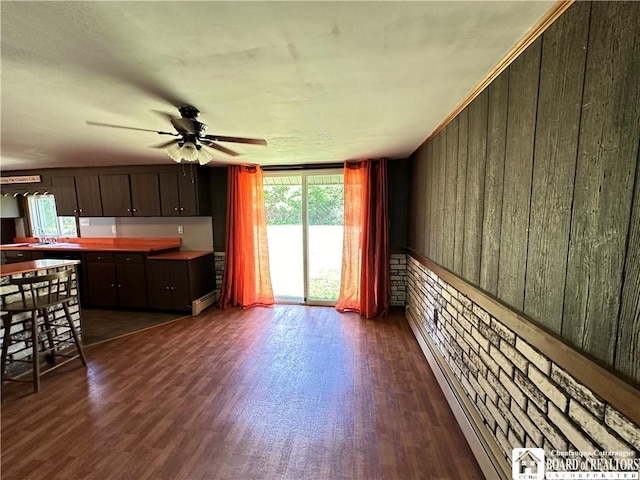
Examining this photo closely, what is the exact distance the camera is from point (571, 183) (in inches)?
38.1

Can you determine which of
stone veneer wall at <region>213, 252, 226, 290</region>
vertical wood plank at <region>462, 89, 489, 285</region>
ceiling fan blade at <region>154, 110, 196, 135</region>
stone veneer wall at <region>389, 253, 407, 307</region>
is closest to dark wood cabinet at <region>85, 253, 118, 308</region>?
stone veneer wall at <region>213, 252, 226, 290</region>

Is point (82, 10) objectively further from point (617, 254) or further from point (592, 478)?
A: point (592, 478)

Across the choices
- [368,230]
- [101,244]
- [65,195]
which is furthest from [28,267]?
[368,230]

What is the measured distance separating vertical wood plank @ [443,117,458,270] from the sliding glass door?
6.52ft

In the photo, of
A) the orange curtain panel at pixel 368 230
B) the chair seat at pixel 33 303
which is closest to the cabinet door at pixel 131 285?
the chair seat at pixel 33 303

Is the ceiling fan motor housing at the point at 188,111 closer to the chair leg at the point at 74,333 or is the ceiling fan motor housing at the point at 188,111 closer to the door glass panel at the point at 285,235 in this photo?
the chair leg at the point at 74,333

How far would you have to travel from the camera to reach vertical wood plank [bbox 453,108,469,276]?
6.19 feet

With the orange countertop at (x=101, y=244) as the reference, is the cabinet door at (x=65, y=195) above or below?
above

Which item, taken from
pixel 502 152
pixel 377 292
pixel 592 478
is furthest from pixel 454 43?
pixel 377 292

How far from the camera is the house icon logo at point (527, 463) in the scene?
1117mm

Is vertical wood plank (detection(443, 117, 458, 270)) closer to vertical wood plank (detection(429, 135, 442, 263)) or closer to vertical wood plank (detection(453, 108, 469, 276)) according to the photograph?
vertical wood plank (detection(453, 108, 469, 276))

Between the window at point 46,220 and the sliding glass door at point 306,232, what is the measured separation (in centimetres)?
375

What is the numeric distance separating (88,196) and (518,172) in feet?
18.3

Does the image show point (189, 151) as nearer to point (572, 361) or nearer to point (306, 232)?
point (306, 232)
